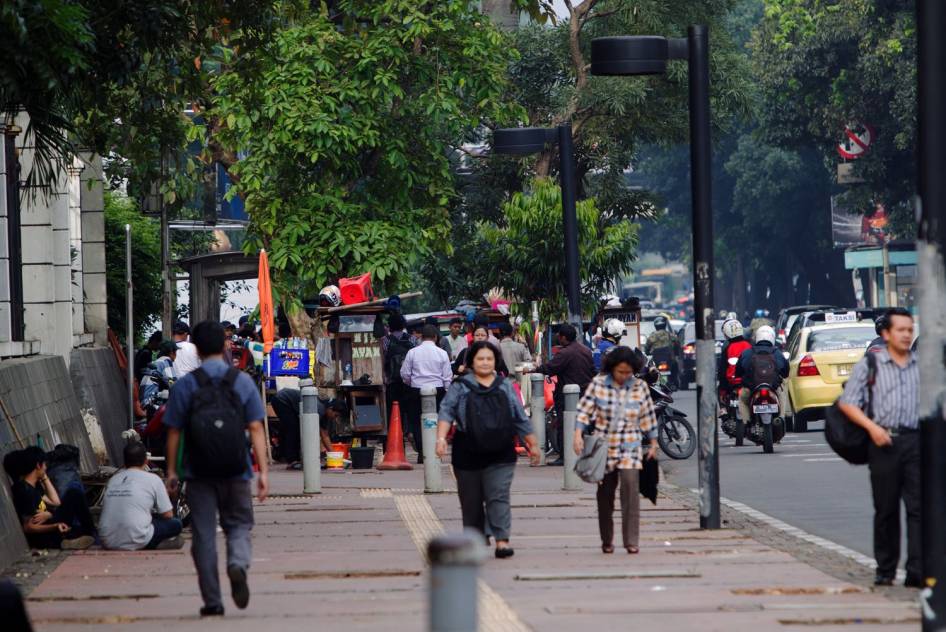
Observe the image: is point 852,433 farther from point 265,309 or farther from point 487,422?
point 265,309

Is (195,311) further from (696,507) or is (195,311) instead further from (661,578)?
(661,578)

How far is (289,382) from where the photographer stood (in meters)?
23.7

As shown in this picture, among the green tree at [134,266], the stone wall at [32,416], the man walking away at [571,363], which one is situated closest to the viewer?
the stone wall at [32,416]

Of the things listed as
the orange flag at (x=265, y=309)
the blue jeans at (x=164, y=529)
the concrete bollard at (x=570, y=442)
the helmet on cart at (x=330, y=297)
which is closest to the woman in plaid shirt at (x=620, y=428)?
the blue jeans at (x=164, y=529)

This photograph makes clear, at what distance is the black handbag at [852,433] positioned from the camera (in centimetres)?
1105

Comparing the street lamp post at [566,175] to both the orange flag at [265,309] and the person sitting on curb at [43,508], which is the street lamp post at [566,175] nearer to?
the orange flag at [265,309]

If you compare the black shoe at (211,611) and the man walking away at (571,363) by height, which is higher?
the man walking away at (571,363)

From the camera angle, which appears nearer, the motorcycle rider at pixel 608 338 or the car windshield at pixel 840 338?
the motorcycle rider at pixel 608 338

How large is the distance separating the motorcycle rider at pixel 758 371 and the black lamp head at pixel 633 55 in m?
7.69

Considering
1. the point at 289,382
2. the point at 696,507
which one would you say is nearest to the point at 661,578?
the point at 696,507

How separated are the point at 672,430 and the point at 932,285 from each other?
46.0ft

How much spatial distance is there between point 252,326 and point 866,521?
17.1 m

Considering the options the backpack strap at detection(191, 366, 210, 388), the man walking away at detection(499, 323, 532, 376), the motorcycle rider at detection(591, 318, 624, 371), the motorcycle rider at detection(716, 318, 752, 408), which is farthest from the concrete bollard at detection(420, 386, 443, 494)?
the backpack strap at detection(191, 366, 210, 388)

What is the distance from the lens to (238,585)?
33.1ft
